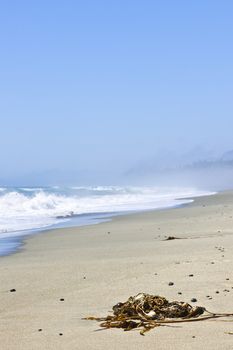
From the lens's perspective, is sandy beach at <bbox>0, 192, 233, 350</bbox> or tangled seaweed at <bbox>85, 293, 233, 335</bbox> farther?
tangled seaweed at <bbox>85, 293, 233, 335</bbox>

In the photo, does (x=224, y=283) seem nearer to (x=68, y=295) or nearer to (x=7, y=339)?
(x=68, y=295)

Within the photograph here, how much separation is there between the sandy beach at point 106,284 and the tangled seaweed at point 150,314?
0.55 ft

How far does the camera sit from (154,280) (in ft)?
28.7

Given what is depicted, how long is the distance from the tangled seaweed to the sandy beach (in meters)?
0.17

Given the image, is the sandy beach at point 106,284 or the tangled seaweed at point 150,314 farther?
the tangled seaweed at point 150,314

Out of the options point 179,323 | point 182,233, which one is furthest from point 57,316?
point 182,233

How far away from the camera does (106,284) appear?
344 inches

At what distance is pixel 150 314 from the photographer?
20.8ft

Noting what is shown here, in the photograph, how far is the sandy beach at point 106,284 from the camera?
5.66 meters

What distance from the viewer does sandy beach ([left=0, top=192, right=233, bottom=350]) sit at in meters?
5.66

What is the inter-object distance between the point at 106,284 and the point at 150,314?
8.03 ft

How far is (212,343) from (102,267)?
532 cm

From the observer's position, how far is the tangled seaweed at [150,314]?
6.13m

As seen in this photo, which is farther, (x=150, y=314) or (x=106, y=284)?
(x=106, y=284)
